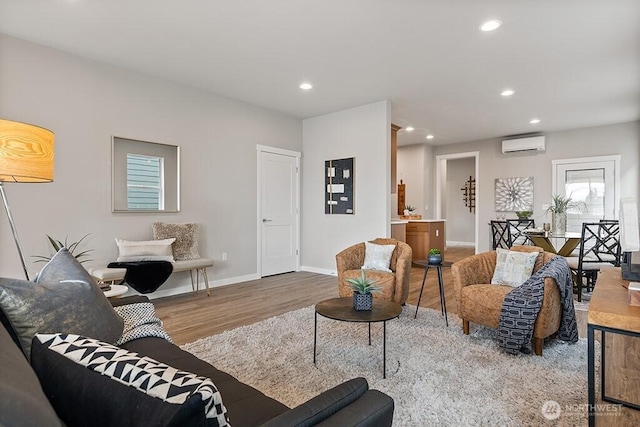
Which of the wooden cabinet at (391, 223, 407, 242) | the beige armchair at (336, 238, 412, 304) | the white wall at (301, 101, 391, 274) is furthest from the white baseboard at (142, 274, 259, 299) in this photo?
the wooden cabinet at (391, 223, 407, 242)

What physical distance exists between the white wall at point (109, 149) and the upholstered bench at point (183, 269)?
0.52 feet

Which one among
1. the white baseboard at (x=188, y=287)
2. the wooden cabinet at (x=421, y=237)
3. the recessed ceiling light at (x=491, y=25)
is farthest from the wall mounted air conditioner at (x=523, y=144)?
the white baseboard at (x=188, y=287)

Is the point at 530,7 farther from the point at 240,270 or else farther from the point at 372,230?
the point at 240,270

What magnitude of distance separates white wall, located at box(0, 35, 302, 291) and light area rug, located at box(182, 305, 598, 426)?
6.61 feet

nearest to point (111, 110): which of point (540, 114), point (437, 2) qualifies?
point (437, 2)

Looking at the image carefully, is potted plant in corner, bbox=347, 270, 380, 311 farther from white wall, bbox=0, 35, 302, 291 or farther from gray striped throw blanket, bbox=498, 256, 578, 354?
white wall, bbox=0, 35, 302, 291

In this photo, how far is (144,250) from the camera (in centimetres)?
392

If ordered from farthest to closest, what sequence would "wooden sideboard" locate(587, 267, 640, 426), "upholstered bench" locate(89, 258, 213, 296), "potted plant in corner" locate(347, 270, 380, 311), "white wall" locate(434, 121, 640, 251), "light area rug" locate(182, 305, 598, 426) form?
1. "white wall" locate(434, 121, 640, 251)
2. "upholstered bench" locate(89, 258, 213, 296)
3. "potted plant in corner" locate(347, 270, 380, 311)
4. "light area rug" locate(182, 305, 598, 426)
5. "wooden sideboard" locate(587, 267, 640, 426)

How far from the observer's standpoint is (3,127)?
1.67 m

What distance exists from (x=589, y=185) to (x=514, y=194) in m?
1.26

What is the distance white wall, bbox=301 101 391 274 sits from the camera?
17.1ft

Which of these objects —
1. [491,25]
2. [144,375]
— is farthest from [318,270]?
[144,375]

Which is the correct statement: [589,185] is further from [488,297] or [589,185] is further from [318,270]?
[488,297]

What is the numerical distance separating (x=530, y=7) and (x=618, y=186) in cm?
531
